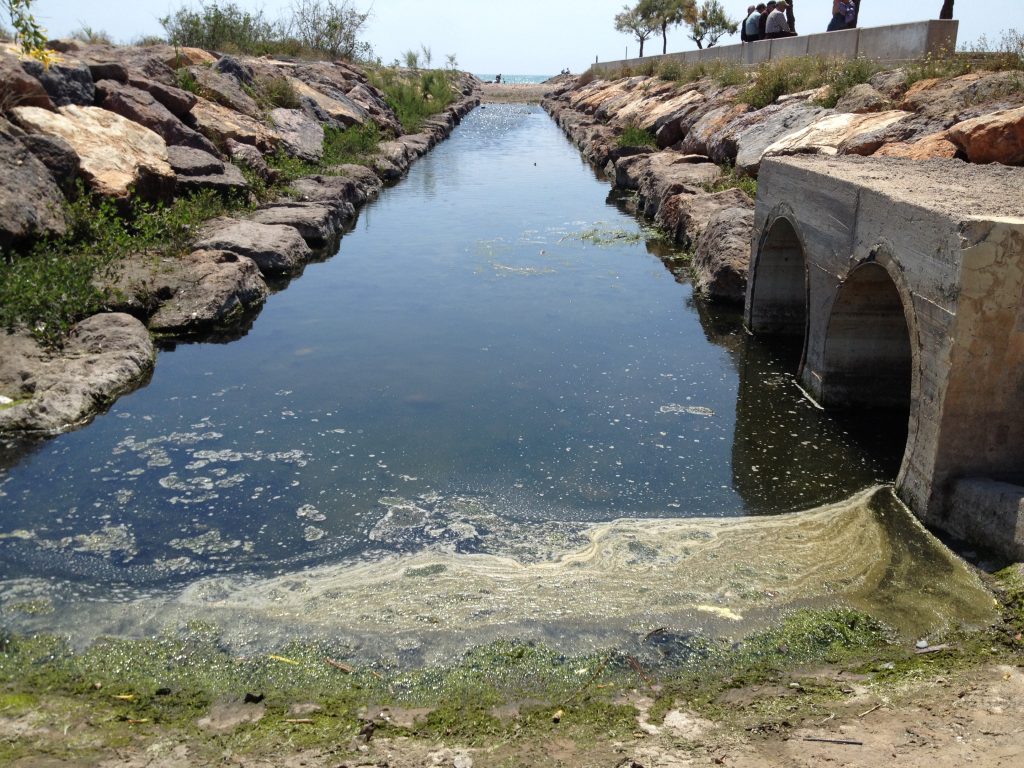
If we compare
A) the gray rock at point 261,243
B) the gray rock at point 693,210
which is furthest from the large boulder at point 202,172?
the gray rock at point 693,210

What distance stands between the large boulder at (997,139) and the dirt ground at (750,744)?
6221 millimetres

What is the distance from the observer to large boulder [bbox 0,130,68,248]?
913cm

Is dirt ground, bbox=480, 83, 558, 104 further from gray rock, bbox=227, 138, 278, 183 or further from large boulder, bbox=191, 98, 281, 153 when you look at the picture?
gray rock, bbox=227, 138, 278, 183

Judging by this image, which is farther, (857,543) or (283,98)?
(283,98)

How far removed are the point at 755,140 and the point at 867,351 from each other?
339 inches

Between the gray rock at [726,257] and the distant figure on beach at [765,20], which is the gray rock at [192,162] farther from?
the distant figure on beach at [765,20]

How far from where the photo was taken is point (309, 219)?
13383mm

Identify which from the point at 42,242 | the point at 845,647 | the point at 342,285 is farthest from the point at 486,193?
the point at 845,647

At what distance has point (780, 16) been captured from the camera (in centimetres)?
2414

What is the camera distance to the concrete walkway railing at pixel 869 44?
15.1 m

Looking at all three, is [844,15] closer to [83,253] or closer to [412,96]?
[412,96]

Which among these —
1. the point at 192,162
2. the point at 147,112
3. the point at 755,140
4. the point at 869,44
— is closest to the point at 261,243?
the point at 192,162

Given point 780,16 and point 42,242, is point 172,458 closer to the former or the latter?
point 42,242

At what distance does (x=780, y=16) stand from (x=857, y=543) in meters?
22.1
